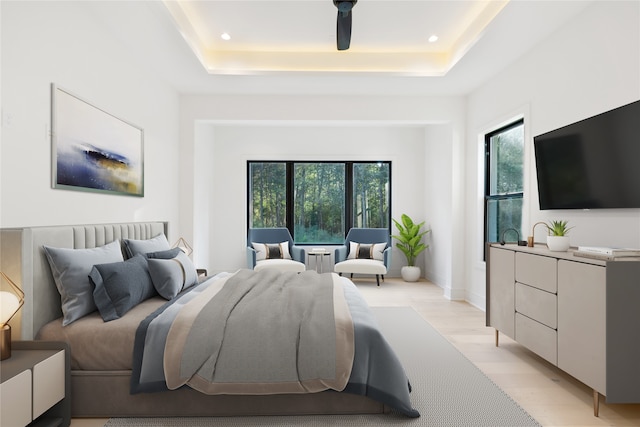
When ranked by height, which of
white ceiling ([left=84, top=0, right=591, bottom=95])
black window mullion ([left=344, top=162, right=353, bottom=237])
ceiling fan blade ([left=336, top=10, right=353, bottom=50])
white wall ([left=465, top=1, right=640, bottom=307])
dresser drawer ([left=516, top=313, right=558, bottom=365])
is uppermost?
white ceiling ([left=84, top=0, right=591, bottom=95])

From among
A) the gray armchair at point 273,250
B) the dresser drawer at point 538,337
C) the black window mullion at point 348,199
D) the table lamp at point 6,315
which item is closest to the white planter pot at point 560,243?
the dresser drawer at point 538,337

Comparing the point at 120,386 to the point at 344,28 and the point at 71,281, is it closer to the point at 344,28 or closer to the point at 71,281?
the point at 71,281

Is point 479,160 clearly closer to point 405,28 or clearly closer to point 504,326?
point 405,28

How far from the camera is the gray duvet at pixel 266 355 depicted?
2.03 metres

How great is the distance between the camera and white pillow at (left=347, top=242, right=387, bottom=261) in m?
6.15

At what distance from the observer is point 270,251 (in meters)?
6.04

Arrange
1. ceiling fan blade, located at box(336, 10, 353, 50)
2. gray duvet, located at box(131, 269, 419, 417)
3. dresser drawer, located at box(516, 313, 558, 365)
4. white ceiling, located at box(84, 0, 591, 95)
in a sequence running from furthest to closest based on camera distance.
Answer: white ceiling, located at box(84, 0, 591, 95)
ceiling fan blade, located at box(336, 10, 353, 50)
dresser drawer, located at box(516, 313, 558, 365)
gray duvet, located at box(131, 269, 419, 417)

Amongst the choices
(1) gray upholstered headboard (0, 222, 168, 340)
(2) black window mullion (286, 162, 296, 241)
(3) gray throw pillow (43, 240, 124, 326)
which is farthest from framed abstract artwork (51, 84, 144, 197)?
(2) black window mullion (286, 162, 296, 241)

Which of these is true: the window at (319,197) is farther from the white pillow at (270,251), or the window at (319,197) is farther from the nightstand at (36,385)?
the nightstand at (36,385)

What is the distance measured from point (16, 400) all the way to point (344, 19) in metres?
2.97

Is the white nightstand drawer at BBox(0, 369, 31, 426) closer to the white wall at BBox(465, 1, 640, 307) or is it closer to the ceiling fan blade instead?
the ceiling fan blade

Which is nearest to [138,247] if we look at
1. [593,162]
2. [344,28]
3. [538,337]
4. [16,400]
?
[16,400]

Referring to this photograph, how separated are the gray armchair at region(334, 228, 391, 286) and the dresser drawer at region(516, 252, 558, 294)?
2.99 m

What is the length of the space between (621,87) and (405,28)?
2.04 metres
